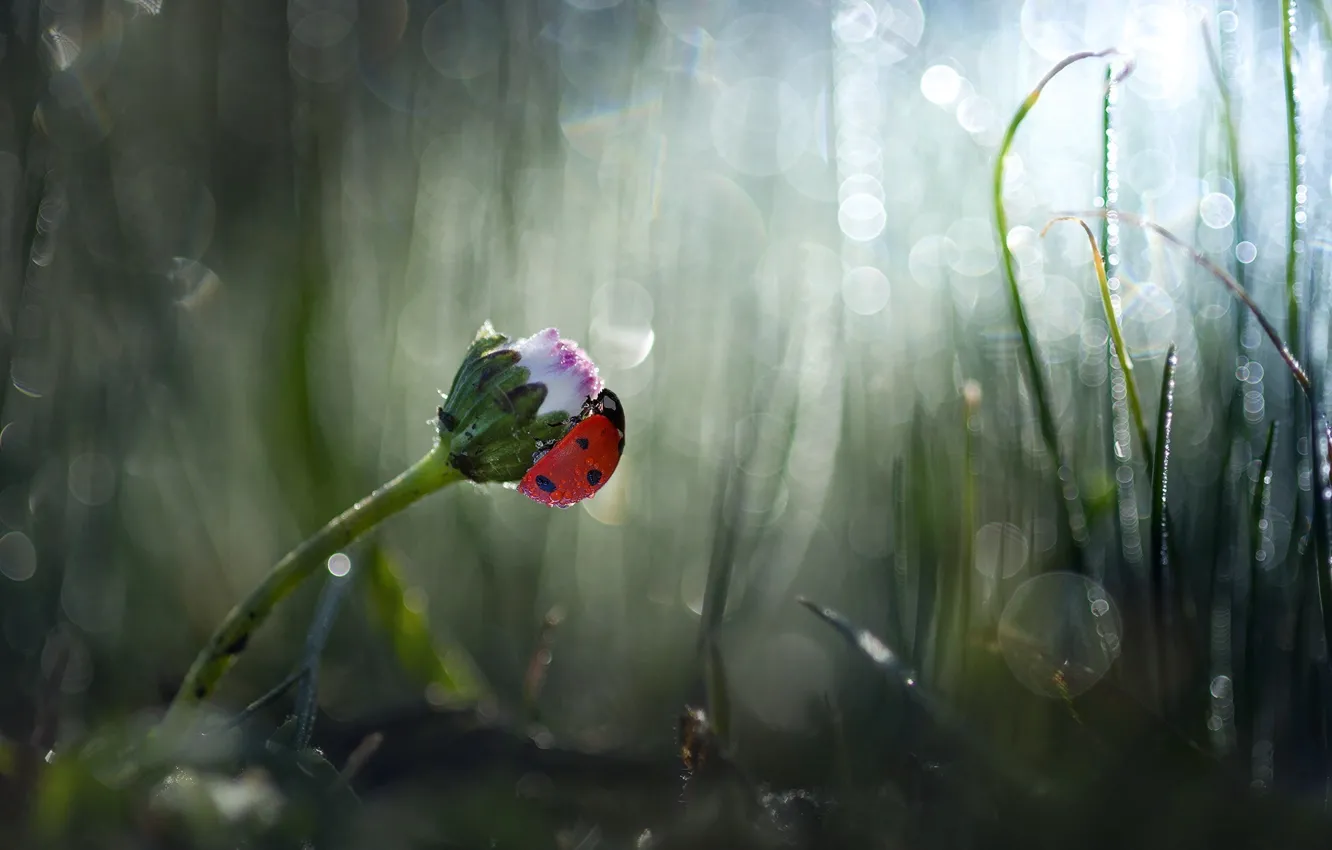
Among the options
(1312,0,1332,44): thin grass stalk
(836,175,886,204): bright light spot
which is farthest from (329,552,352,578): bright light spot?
(1312,0,1332,44): thin grass stalk

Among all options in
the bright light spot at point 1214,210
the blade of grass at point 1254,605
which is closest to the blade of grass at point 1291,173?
the blade of grass at point 1254,605

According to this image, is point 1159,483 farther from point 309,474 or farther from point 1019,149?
point 309,474

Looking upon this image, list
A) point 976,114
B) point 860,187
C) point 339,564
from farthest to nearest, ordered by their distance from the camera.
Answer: point 860,187 < point 976,114 < point 339,564

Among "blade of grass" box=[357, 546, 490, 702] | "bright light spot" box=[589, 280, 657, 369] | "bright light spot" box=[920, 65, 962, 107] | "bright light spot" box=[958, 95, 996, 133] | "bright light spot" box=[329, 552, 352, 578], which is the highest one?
"bright light spot" box=[920, 65, 962, 107]

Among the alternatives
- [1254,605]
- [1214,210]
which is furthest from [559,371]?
[1214,210]

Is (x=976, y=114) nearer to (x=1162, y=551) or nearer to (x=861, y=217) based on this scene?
(x=861, y=217)

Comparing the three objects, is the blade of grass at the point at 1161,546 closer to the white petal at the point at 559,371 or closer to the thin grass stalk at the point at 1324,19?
the thin grass stalk at the point at 1324,19

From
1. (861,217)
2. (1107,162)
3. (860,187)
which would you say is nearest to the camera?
(1107,162)

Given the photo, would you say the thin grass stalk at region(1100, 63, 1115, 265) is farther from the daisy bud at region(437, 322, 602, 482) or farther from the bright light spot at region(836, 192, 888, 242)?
the bright light spot at region(836, 192, 888, 242)
